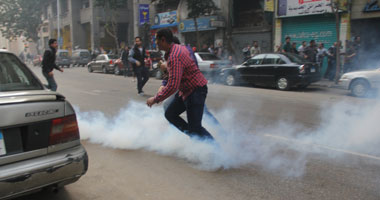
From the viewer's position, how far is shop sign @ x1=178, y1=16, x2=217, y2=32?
2202cm

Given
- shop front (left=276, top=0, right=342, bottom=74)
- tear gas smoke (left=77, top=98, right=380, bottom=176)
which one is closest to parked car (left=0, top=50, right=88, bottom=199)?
tear gas smoke (left=77, top=98, right=380, bottom=176)

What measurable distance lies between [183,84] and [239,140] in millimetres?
1784

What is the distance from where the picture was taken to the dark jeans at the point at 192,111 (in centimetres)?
372

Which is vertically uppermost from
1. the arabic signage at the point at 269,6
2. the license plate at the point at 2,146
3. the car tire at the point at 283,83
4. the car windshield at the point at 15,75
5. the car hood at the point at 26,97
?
the arabic signage at the point at 269,6

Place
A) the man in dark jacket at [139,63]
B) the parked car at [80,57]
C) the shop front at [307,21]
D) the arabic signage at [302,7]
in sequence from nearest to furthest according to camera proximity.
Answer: the man in dark jacket at [139,63] < the arabic signage at [302,7] < the shop front at [307,21] < the parked car at [80,57]

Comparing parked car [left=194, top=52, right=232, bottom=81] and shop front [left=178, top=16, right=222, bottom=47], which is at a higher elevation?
shop front [left=178, top=16, right=222, bottom=47]

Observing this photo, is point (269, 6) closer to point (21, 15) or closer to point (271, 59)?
point (271, 59)

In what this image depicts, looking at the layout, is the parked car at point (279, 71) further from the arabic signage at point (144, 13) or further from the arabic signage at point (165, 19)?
the arabic signage at point (144, 13)

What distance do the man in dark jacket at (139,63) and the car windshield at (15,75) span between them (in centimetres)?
665

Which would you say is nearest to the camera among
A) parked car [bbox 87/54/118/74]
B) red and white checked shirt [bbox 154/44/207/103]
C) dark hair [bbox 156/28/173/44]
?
red and white checked shirt [bbox 154/44/207/103]

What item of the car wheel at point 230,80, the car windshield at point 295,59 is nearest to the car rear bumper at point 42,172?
the car windshield at point 295,59

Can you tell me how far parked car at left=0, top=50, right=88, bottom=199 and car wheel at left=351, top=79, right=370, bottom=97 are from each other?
9584 mm

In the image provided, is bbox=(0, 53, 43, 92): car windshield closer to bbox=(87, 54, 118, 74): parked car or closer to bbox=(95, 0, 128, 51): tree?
bbox=(87, 54, 118, 74): parked car

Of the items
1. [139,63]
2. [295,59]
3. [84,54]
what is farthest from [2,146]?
[84,54]
